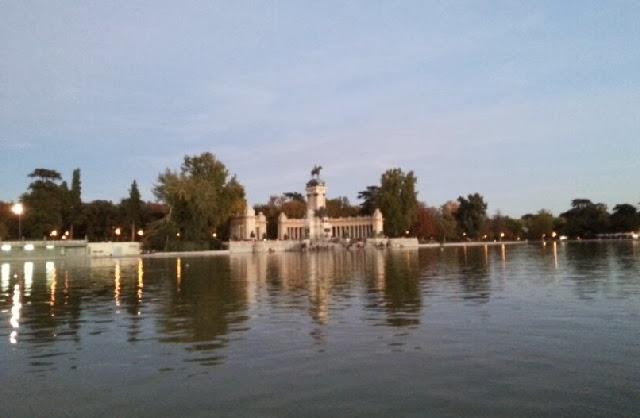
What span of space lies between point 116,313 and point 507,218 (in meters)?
136

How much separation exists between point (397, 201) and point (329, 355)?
90928mm

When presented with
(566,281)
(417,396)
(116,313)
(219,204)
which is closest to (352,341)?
(417,396)

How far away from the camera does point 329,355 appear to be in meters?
10.9

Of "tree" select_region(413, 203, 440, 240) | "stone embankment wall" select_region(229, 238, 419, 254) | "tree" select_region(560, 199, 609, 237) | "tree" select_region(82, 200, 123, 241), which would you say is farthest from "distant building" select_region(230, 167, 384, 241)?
"tree" select_region(560, 199, 609, 237)

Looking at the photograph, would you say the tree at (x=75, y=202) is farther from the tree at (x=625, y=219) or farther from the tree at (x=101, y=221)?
the tree at (x=625, y=219)

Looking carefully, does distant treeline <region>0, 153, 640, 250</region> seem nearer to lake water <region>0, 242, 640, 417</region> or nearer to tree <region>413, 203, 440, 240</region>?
tree <region>413, 203, 440, 240</region>

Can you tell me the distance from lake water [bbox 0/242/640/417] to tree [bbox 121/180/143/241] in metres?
70.7

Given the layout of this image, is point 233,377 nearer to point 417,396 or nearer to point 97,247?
point 417,396

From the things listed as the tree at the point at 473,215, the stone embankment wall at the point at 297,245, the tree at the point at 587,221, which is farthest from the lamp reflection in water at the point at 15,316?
the tree at the point at 587,221

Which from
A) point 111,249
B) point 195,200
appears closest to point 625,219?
point 195,200

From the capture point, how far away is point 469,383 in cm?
885

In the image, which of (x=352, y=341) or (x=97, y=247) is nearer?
(x=352, y=341)

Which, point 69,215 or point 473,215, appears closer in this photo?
point 69,215

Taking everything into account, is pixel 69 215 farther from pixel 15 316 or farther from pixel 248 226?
pixel 15 316
